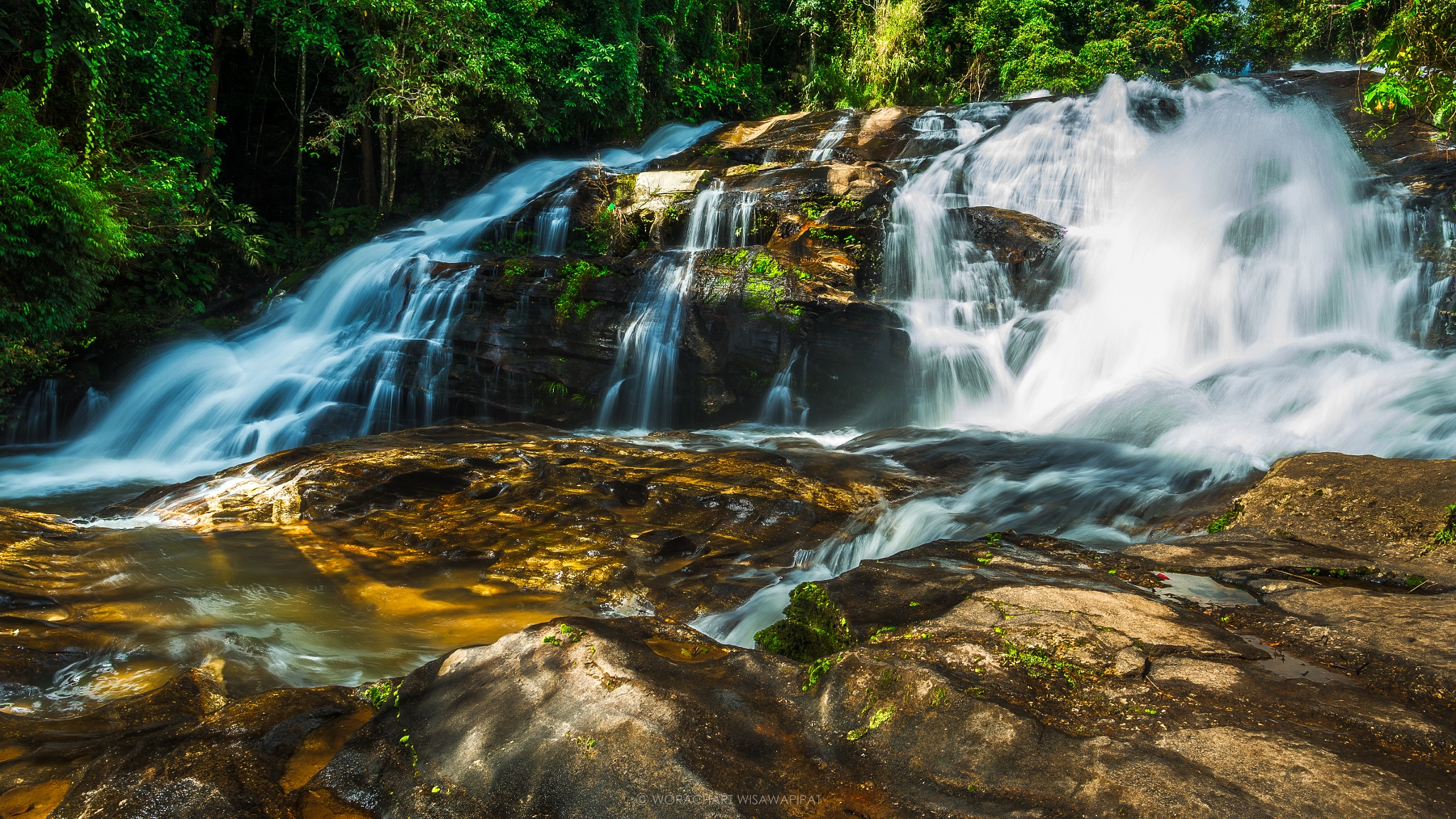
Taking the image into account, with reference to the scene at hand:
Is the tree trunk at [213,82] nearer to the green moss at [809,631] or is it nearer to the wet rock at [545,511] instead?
the wet rock at [545,511]

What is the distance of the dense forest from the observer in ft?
27.9

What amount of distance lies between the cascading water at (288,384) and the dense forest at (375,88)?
109 centimetres

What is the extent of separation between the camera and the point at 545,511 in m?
5.93

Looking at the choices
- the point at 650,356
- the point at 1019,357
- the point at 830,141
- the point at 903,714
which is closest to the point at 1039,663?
the point at 903,714

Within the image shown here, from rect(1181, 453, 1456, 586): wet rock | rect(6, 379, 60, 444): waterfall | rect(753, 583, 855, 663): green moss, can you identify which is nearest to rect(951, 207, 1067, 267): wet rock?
rect(1181, 453, 1456, 586): wet rock

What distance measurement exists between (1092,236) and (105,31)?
13850 millimetres

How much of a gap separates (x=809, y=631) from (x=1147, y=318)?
9755 mm

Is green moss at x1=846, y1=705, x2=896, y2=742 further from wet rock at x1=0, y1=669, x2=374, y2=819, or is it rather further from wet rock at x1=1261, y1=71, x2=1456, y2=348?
wet rock at x1=1261, y1=71, x2=1456, y2=348

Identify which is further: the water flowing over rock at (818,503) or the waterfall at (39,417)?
the waterfall at (39,417)

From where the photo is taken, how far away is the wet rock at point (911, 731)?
2.03 metres

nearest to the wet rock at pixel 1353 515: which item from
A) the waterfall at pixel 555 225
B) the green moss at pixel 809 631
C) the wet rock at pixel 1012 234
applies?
the green moss at pixel 809 631

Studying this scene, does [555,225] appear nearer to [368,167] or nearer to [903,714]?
[368,167]

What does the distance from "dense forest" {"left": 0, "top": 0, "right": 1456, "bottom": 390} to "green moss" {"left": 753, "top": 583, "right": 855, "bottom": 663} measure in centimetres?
599

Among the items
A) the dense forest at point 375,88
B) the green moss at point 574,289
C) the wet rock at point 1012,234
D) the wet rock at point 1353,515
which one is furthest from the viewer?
the wet rock at point 1012,234
